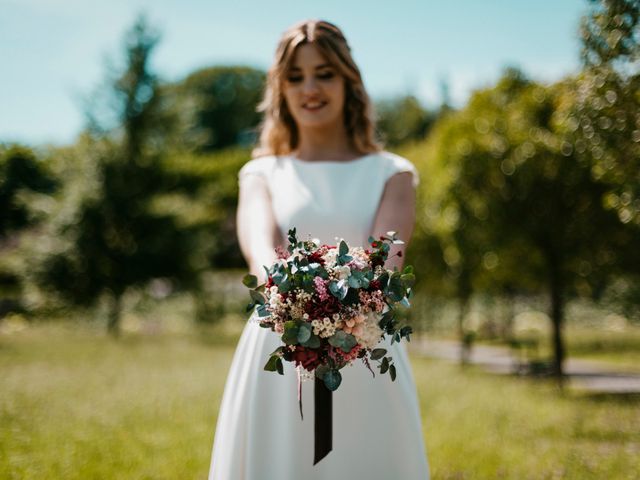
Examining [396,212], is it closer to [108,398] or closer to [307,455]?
[307,455]

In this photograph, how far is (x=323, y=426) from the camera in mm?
2693

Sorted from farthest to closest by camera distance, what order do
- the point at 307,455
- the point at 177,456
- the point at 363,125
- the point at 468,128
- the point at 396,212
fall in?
1. the point at 468,128
2. the point at 177,456
3. the point at 363,125
4. the point at 396,212
5. the point at 307,455

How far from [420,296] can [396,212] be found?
65.2 feet

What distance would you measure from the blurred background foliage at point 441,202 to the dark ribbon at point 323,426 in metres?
1.95

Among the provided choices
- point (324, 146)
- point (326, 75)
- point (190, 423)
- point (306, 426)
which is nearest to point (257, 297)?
point (306, 426)

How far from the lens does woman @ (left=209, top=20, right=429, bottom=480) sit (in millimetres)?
2951

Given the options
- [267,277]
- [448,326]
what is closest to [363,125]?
[267,277]

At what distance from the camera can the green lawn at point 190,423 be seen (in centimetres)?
593

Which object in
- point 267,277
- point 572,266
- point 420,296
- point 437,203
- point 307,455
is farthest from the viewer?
point 420,296

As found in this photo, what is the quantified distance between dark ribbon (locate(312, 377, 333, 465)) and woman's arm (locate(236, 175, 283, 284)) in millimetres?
626

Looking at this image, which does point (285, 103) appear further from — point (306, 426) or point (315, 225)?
point (306, 426)

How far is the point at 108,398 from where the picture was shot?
9.48m

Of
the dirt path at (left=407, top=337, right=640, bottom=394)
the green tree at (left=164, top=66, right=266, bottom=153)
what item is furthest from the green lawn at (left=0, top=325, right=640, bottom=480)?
the green tree at (left=164, top=66, right=266, bottom=153)

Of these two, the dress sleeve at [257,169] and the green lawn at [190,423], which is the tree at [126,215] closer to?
the green lawn at [190,423]
